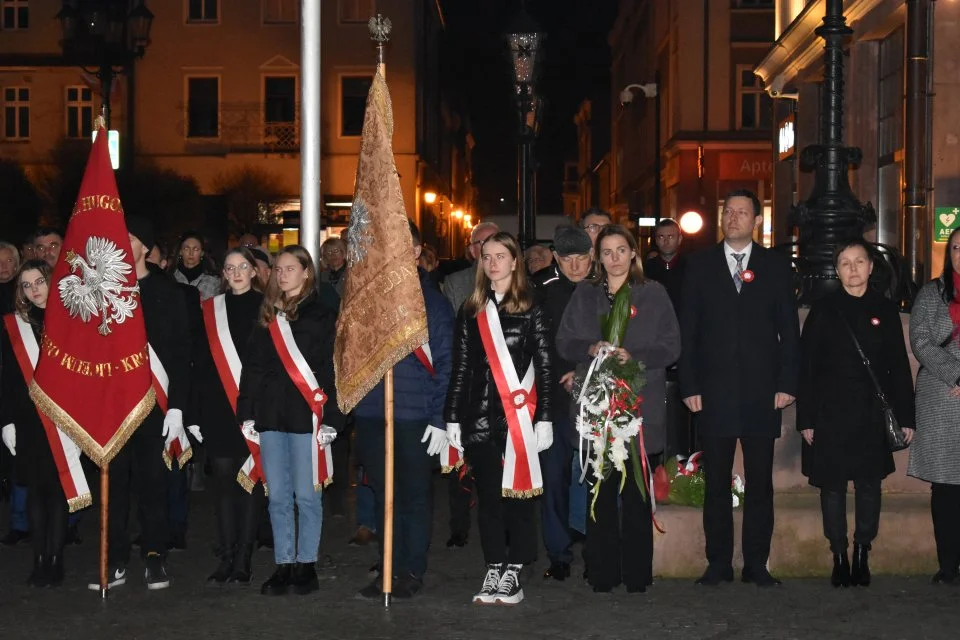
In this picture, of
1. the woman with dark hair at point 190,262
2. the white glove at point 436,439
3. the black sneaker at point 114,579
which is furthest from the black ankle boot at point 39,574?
the woman with dark hair at point 190,262

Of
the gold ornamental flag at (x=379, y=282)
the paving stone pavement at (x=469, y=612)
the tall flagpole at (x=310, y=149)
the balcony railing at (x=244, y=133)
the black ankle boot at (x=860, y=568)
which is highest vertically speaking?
the balcony railing at (x=244, y=133)

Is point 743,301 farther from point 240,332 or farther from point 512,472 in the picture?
point 240,332

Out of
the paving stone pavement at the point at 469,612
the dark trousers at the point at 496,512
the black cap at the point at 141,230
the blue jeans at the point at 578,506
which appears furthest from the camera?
the blue jeans at the point at 578,506

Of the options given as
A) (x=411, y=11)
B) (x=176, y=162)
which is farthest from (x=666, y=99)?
(x=176, y=162)

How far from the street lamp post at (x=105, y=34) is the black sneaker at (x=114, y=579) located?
8.88 m

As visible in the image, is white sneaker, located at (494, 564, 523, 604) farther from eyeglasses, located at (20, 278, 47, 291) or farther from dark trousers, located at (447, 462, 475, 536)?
eyeglasses, located at (20, 278, 47, 291)

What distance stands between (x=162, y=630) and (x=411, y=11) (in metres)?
37.3

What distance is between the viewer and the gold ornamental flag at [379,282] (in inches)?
292

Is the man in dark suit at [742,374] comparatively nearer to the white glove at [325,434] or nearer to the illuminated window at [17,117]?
the white glove at [325,434]

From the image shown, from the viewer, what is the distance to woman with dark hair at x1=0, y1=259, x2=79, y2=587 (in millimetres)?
7957

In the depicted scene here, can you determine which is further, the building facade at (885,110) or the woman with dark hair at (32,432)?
the building facade at (885,110)

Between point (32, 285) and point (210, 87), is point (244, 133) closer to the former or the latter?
point (210, 87)

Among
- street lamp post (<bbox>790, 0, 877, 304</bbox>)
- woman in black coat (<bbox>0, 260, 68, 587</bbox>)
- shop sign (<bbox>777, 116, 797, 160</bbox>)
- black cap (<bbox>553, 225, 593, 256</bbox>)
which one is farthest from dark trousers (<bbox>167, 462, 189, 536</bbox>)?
shop sign (<bbox>777, 116, 797, 160</bbox>)

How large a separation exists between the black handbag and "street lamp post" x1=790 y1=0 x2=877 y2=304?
148 cm
